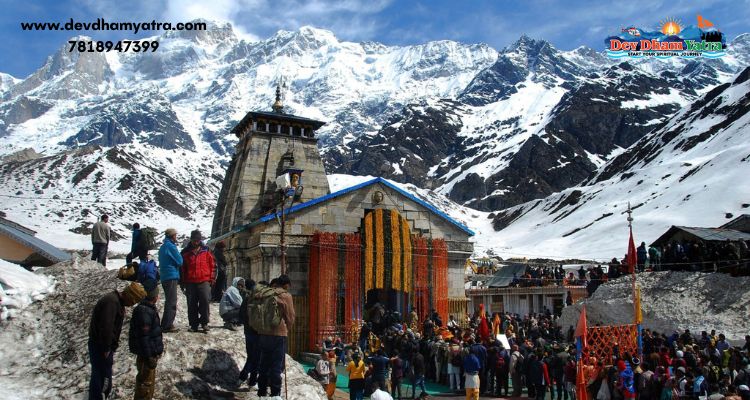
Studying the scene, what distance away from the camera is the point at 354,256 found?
22.6 metres

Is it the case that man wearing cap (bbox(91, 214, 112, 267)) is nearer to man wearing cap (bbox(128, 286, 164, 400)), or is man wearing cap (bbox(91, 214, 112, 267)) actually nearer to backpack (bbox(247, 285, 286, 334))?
backpack (bbox(247, 285, 286, 334))

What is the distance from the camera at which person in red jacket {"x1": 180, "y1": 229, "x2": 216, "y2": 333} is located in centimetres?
1021

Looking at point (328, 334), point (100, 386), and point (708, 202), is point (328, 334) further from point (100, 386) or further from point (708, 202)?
point (708, 202)

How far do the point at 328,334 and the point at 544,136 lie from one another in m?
154

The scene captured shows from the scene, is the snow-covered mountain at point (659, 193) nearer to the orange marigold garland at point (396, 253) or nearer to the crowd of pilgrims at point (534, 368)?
the orange marigold garland at point (396, 253)

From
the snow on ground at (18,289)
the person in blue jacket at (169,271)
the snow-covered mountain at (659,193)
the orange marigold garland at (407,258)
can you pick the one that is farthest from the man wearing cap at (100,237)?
the snow-covered mountain at (659,193)

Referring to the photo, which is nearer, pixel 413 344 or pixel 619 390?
pixel 619 390

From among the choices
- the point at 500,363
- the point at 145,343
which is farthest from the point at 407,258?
the point at 145,343

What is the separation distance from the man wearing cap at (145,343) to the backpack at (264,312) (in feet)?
4.64

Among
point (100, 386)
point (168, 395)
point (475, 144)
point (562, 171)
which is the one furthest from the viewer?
point (475, 144)

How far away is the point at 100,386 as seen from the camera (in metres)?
7.88

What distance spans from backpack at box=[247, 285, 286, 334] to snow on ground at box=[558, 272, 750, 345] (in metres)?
16.6

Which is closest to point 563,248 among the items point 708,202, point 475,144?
point 708,202

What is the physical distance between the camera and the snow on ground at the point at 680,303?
21.0 m
